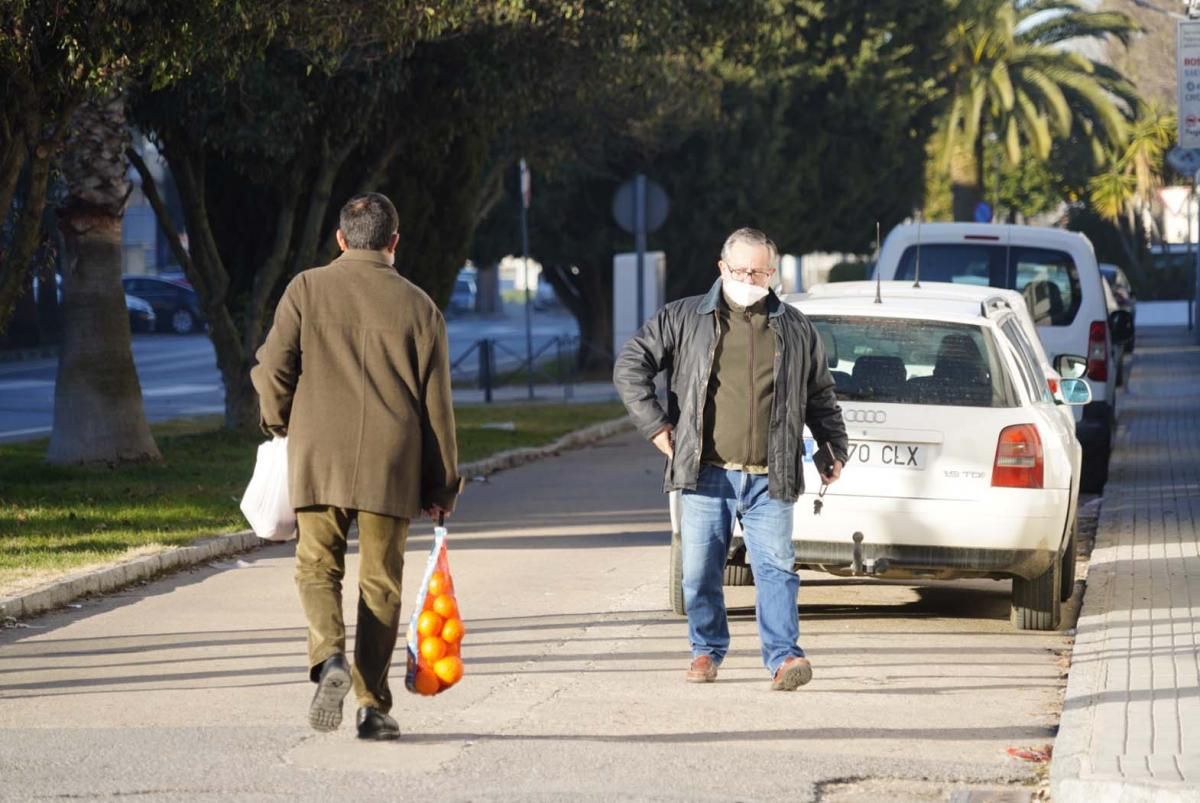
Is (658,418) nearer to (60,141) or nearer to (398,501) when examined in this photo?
(398,501)

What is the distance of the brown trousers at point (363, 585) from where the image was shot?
268 inches

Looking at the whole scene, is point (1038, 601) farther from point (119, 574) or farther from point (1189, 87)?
point (1189, 87)

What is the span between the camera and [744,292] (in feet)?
25.4

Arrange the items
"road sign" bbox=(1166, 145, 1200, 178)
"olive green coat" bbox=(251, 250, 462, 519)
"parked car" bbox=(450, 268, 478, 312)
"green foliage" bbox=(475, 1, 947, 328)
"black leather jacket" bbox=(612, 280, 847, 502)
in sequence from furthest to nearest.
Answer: "parked car" bbox=(450, 268, 478, 312) → "green foliage" bbox=(475, 1, 947, 328) → "road sign" bbox=(1166, 145, 1200, 178) → "black leather jacket" bbox=(612, 280, 847, 502) → "olive green coat" bbox=(251, 250, 462, 519)

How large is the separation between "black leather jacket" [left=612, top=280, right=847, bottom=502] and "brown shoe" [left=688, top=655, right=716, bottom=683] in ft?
2.37

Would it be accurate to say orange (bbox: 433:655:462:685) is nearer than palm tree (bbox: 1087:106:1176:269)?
Yes

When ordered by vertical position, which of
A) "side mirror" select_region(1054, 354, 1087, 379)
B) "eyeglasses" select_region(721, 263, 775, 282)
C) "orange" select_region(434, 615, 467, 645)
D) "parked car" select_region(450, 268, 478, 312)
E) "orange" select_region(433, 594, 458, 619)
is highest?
"eyeglasses" select_region(721, 263, 775, 282)

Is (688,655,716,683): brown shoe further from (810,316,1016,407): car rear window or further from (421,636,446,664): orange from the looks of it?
(810,316,1016,407): car rear window

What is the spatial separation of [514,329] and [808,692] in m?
48.6

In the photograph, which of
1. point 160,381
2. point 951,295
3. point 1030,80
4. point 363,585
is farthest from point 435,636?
point 1030,80

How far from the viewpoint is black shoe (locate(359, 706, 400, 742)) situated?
22.5 feet

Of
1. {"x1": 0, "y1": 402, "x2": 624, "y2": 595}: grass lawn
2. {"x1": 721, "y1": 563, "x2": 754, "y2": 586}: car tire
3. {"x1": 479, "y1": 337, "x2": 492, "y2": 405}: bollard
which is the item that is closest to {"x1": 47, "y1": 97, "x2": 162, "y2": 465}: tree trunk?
{"x1": 0, "y1": 402, "x2": 624, "y2": 595}: grass lawn

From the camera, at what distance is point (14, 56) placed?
11.8 m

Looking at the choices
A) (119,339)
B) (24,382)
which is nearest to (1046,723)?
(119,339)
